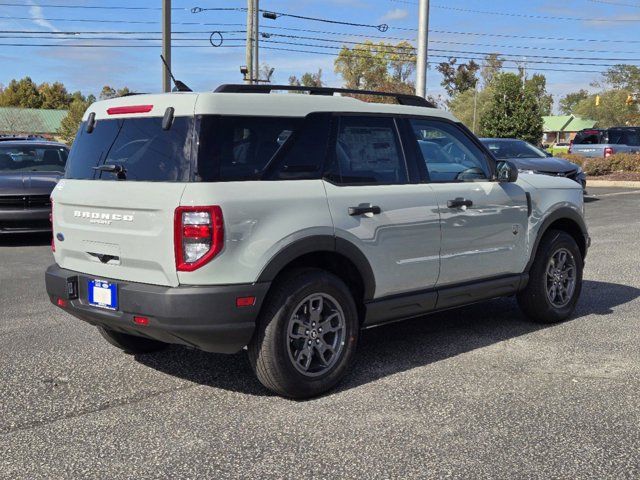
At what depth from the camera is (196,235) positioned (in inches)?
151

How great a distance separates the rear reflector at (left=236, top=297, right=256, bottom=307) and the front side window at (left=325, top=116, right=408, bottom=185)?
99 centimetres

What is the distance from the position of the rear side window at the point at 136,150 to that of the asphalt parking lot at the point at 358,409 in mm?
1405

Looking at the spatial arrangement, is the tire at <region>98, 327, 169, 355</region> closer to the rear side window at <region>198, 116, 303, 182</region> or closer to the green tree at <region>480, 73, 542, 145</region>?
the rear side window at <region>198, 116, 303, 182</region>

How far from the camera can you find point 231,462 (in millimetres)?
3461

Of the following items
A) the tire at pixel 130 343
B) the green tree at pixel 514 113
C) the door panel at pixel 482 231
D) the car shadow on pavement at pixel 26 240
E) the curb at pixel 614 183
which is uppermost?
the green tree at pixel 514 113

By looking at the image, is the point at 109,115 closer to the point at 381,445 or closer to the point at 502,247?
the point at 381,445

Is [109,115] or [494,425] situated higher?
[109,115]

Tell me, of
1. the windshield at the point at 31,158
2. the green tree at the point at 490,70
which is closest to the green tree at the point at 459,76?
the green tree at the point at 490,70

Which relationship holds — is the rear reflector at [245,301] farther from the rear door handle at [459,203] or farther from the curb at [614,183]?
the curb at [614,183]

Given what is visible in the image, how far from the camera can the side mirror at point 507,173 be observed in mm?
5484

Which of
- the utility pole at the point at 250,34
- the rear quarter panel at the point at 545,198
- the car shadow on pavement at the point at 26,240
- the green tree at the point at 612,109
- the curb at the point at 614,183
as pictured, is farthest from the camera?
the green tree at the point at 612,109

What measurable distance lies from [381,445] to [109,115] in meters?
2.69

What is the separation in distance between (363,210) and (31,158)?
875 centimetres

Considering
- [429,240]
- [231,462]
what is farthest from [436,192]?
[231,462]
